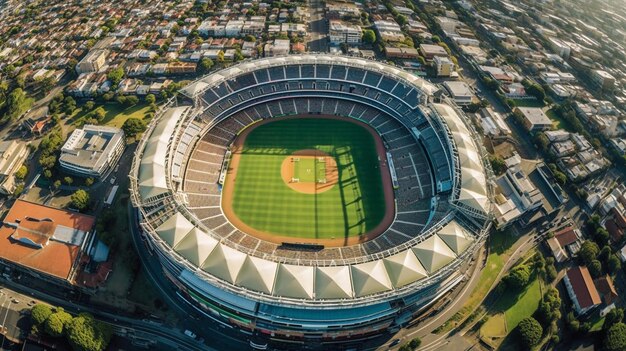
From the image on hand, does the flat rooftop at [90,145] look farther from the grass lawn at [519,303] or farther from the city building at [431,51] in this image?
the city building at [431,51]

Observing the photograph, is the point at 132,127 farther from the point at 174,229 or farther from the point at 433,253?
the point at 433,253

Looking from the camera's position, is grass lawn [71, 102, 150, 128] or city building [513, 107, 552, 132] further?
grass lawn [71, 102, 150, 128]

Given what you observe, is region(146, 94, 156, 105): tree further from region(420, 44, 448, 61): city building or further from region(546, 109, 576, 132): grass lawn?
region(546, 109, 576, 132): grass lawn

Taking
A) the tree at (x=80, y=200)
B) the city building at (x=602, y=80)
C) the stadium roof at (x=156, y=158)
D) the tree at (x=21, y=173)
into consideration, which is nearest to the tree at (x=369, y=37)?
the city building at (x=602, y=80)

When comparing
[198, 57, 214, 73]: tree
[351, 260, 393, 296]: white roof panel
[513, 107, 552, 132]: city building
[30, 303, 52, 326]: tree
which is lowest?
[30, 303, 52, 326]: tree


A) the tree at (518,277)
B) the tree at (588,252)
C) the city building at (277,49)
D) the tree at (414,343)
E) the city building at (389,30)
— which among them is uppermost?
the city building at (389,30)

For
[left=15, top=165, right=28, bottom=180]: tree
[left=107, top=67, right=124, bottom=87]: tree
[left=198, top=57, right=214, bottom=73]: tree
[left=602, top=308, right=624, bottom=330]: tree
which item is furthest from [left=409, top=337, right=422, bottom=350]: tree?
[left=107, top=67, right=124, bottom=87]: tree

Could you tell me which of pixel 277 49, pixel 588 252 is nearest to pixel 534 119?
pixel 588 252
